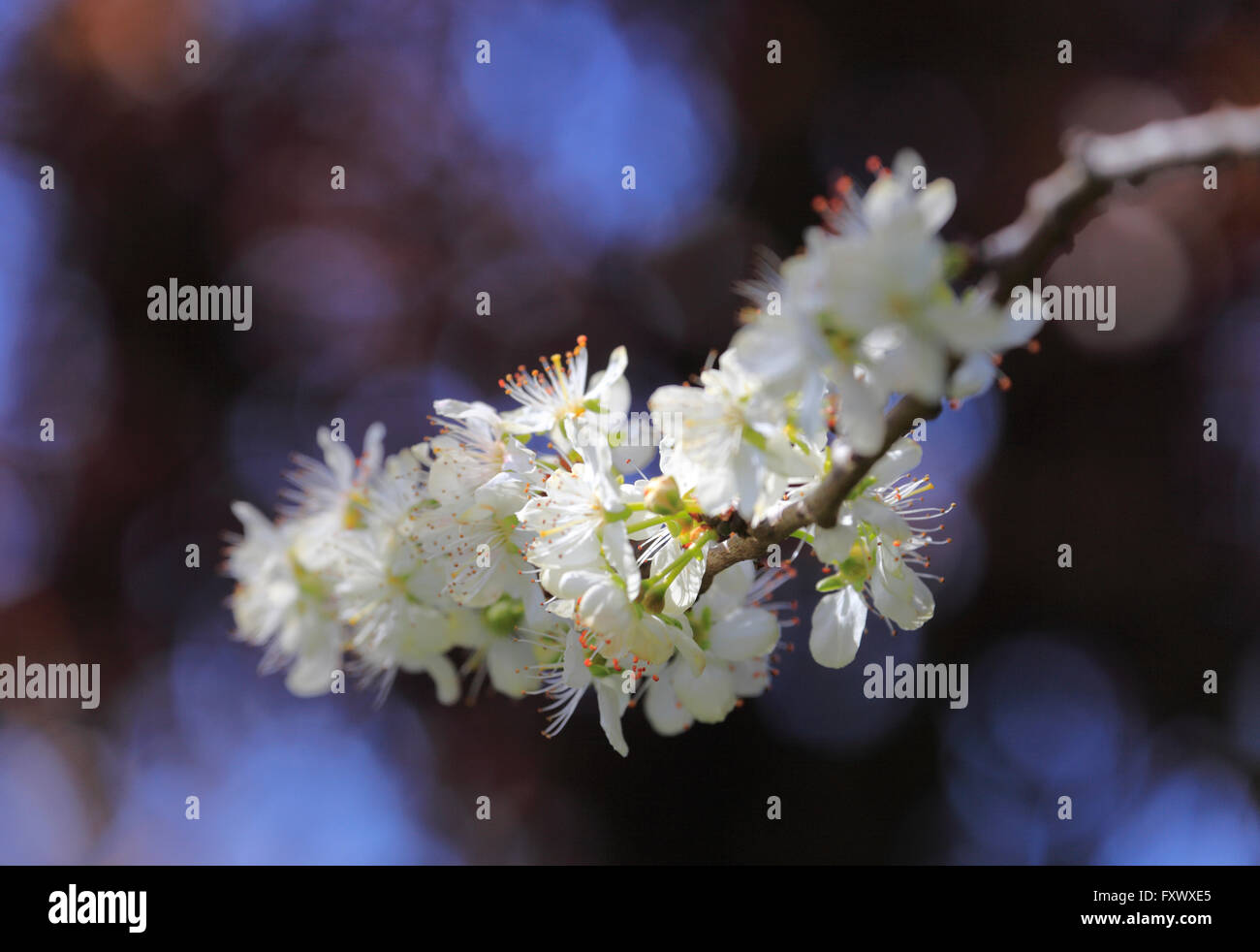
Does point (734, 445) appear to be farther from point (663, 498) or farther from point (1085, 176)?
point (1085, 176)

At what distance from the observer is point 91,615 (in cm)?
275

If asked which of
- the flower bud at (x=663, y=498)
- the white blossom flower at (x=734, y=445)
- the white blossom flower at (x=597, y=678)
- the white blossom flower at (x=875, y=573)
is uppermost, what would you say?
the white blossom flower at (x=734, y=445)

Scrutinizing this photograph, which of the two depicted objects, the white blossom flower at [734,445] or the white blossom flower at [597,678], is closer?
the white blossom flower at [734,445]

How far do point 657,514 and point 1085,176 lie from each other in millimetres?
497

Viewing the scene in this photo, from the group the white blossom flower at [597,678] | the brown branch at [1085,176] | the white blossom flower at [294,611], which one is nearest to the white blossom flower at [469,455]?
the white blossom flower at [597,678]

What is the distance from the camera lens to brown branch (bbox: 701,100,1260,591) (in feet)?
1.72

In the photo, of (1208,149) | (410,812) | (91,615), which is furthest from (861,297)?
(91,615)

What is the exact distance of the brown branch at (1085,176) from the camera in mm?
524

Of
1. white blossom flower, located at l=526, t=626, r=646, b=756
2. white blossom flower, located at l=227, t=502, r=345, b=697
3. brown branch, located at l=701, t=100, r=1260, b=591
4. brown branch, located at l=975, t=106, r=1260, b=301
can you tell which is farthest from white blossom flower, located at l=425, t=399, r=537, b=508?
brown branch, located at l=975, t=106, r=1260, b=301

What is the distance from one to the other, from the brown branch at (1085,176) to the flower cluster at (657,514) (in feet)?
0.08

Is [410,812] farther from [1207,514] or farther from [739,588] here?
[1207,514]

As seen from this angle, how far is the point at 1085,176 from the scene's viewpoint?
0.56 metres

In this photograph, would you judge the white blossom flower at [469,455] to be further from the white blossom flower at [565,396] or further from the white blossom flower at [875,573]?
the white blossom flower at [875,573]

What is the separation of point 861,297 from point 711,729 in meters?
2.11
